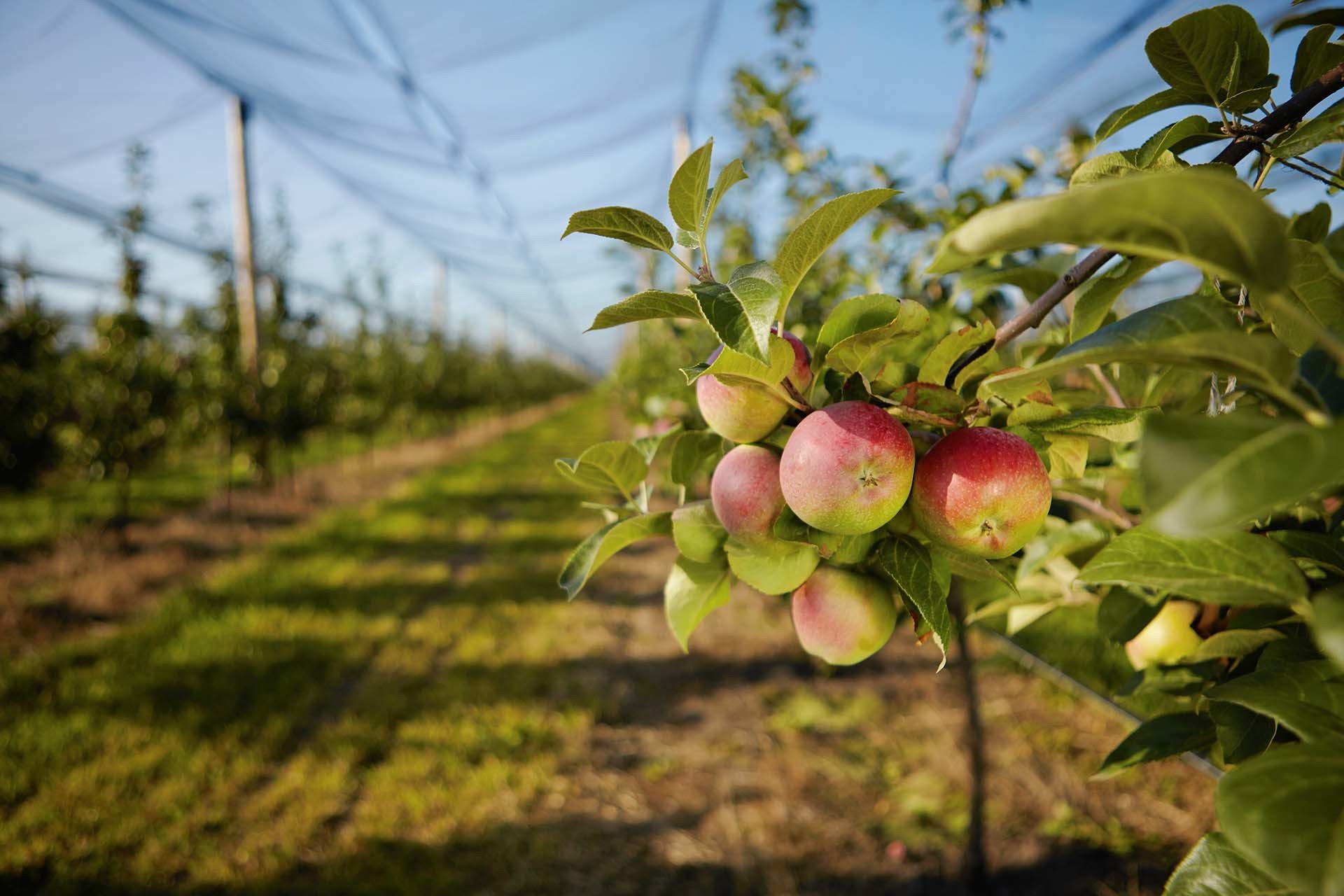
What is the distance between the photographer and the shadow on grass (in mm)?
1787

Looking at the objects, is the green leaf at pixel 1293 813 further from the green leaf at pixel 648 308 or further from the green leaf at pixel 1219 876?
the green leaf at pixel 648 308

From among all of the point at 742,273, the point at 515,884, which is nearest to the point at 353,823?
the point at 515,884

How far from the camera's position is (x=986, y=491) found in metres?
0.49

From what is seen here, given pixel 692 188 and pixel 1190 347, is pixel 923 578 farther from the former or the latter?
pixel 692 188

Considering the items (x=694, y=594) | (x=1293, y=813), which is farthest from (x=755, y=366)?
(x=1293, y=813)

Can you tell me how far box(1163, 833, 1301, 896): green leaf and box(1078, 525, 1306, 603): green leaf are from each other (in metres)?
0.15

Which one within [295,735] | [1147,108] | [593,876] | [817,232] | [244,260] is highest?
[244,260]

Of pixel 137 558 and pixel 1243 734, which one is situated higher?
pixel 1243 734

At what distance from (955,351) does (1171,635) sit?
17.6 inches

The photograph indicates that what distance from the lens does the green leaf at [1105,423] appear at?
50 centimetres

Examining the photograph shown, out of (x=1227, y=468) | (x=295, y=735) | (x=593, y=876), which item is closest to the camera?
(x=1227, y=468)

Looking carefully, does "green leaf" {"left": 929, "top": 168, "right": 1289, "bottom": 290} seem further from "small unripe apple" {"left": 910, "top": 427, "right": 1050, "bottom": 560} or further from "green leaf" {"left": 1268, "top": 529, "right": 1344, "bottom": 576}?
"green leaf" {"left": 1268, "top": 529, "right": 1344, "bottom": 576}

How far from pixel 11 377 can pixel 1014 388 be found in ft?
23.5

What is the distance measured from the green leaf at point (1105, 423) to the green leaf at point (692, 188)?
0.33 meters
